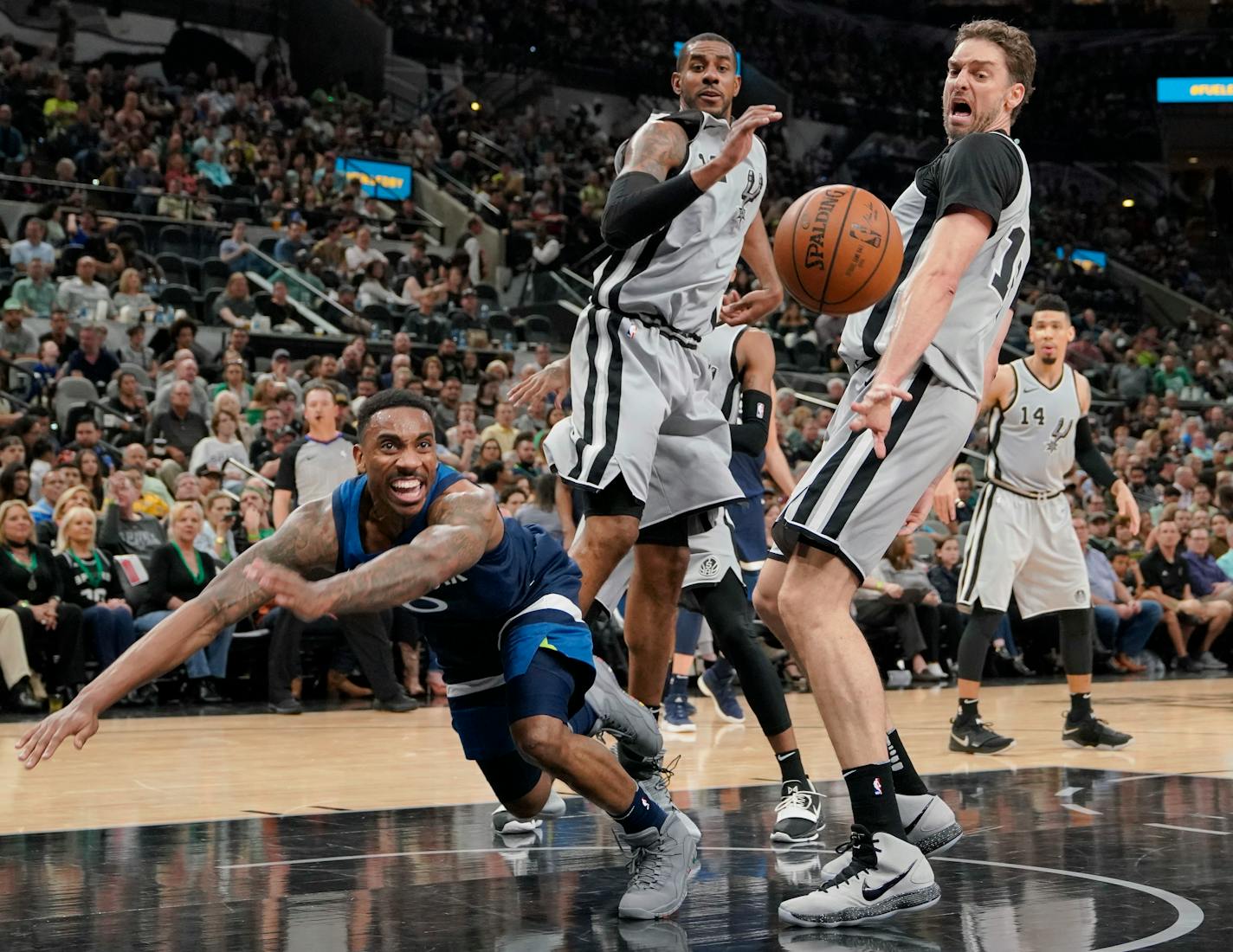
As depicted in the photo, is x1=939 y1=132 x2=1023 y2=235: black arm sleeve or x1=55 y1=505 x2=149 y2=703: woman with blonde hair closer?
x1=939 y1=132 x2=1023 y2=235: black arm sleeve

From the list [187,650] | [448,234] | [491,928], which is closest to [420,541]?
[187,650]

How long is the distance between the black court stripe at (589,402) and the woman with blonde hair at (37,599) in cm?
506

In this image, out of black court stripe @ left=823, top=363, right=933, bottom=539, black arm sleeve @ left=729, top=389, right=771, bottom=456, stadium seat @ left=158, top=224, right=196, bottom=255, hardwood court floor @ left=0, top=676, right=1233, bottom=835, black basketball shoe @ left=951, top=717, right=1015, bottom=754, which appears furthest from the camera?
stadium seat @ left=158, top=224, right=196, bottom=255

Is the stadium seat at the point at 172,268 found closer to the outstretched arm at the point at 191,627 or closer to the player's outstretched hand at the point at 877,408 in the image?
the outstretched arm at the point at 191,627

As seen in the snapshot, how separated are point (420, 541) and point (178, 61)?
22416 mm

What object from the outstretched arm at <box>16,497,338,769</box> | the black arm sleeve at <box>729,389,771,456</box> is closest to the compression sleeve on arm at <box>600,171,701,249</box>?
the outstretched arm at <box>16,497,338,769</box>

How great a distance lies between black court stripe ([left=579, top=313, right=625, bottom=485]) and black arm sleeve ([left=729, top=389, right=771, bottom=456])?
1.33 metres

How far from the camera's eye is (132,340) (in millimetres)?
12531

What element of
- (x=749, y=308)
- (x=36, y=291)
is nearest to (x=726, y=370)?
(x=749, y=308)

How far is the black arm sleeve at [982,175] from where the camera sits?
137 inches

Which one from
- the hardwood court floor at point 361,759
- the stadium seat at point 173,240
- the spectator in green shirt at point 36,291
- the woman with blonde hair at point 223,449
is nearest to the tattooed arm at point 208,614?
the hardwood court floor at point 361,759

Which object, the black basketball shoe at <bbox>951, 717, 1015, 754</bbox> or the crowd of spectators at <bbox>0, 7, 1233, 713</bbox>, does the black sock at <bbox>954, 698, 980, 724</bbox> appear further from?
the crowd of spectators at <bbox>0, 7, 1233, 713</bbox>

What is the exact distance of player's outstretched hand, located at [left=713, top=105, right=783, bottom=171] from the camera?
383 centimetres

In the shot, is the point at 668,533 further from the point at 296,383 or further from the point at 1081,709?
the point at 296,383
